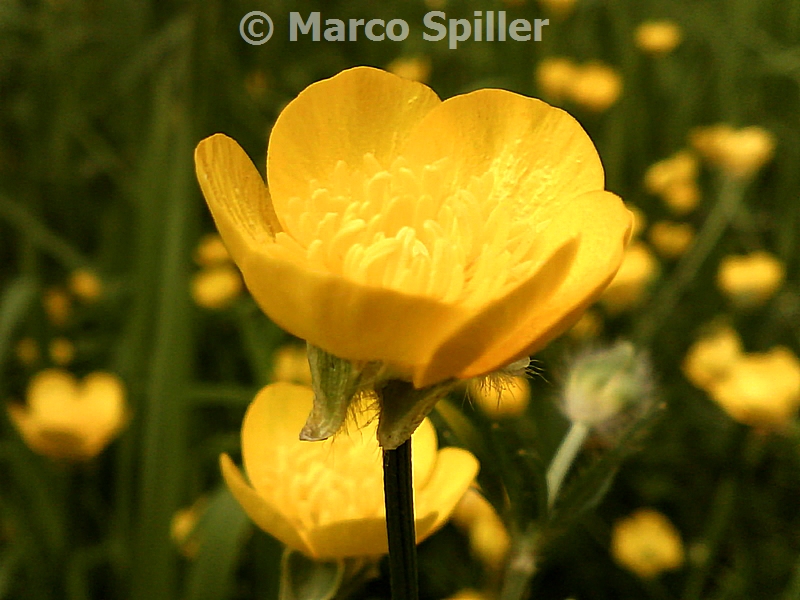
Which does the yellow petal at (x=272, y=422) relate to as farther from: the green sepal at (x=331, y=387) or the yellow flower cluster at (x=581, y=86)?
the yellow flower cluster at (x=581, y=86)

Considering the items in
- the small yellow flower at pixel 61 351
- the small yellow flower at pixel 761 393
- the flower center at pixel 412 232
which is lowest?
the small yellow flower at pixel 61 351

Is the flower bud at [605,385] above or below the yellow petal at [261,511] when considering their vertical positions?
below

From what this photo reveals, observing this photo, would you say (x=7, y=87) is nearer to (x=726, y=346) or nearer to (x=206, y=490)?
(x=206, y=490)


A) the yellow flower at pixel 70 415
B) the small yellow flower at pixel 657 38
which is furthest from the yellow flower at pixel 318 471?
the small yellow flower at pixel 657 38

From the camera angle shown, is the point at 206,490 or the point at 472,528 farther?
the point at 206,490

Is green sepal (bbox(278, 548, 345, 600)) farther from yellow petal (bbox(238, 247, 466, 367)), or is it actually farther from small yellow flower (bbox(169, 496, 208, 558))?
small yellow flower (bbox(169, 496, 208, 558))

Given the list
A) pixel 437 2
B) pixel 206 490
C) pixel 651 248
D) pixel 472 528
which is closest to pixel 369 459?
pixel 472 528

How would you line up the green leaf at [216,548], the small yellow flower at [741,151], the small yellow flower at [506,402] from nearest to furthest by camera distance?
the small yellow flower at [506,402], the green leaf at [216,548], the small yellow flower at [741,151]
